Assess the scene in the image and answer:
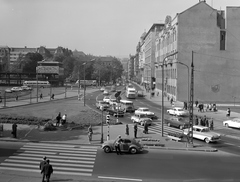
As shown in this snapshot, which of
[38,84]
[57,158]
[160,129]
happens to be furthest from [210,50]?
[38,84]

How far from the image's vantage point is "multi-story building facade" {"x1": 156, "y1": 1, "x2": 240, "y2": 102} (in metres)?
60.4

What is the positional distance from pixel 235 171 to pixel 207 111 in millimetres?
32022

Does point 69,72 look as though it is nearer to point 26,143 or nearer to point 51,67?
point 51,67

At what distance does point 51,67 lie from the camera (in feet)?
404

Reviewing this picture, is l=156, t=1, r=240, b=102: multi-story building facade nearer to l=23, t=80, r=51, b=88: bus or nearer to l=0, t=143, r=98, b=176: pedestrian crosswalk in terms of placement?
l=0, t=143, r=98, b=176: pedestrian crosswalk

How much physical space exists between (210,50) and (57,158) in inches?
1899

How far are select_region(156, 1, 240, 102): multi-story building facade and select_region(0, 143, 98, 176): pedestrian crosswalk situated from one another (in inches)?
1644

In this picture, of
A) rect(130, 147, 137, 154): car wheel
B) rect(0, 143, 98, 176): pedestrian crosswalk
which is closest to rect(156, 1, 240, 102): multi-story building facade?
rect(130, 147, 137, 154): car wheel

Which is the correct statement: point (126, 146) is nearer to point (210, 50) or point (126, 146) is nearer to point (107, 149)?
point (107, 149)

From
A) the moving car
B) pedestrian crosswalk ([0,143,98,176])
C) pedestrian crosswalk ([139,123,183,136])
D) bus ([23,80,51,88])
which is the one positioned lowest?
pedestrian crosswalk ([0,143,98,176])

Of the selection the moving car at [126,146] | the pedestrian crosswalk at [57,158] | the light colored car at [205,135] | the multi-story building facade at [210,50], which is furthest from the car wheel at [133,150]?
the multi-story building facade at [210,50]

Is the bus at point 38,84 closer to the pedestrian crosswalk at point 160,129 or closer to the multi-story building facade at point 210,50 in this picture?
the multi-story building facade at point 210,50

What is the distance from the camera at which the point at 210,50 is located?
60.7m

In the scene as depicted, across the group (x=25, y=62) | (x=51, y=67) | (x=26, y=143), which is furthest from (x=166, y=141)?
(x=25, y=62)
